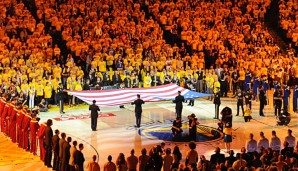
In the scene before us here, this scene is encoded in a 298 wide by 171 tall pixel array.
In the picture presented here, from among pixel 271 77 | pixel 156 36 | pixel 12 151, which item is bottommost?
pixel 12 151

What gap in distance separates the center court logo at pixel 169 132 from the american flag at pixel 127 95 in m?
1.13

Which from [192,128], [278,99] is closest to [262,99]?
[278,99]

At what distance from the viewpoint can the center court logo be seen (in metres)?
21.9

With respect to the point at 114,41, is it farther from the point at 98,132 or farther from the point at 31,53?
the point at 98,132

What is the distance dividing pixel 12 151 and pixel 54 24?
12.6 metres

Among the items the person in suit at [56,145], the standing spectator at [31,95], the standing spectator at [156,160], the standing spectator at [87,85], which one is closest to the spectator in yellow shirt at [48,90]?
the standing spectator at [31,95]

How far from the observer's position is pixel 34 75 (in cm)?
2673

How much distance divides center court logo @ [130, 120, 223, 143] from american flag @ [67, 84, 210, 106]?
1.13 m

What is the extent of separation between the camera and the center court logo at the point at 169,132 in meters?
21.9

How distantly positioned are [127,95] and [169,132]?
2.49m

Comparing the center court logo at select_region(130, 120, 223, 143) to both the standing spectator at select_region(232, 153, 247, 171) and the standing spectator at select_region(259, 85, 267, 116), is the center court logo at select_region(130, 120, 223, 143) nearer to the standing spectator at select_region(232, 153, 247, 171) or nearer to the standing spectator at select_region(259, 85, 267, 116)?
the standing spectator at select_region(259, 85, 267, 116)

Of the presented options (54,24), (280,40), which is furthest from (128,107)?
(280,40)

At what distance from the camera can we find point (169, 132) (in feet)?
75.2

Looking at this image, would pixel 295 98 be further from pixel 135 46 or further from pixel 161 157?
pixel 161 157
